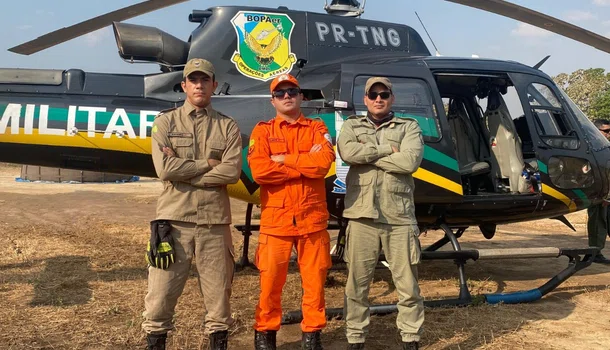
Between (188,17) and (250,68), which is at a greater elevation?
(188,17)

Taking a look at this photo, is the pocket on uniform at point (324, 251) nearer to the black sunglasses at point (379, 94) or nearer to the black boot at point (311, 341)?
the black boot at point (311, 341)

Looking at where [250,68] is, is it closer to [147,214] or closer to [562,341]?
[562,341]

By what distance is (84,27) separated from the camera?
5504 mm

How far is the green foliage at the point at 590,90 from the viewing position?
38.2 metres

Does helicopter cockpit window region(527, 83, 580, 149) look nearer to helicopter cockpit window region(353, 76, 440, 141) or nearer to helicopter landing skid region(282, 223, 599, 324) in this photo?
helicopter landing skid region(282, 223, 599, 324)

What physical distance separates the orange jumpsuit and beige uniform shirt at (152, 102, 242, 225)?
0.21m

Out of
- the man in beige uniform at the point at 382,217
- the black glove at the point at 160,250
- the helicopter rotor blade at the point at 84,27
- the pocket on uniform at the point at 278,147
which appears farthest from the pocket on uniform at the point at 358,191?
the helicopter rotor blade at the point at 84,27

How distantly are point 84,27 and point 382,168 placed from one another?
3979mm

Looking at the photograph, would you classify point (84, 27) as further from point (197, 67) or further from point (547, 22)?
point (547, 22)

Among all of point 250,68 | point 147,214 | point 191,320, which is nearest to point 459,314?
point 191,320

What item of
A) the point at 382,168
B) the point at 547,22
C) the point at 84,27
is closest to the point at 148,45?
the point at 84,27

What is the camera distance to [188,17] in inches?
214

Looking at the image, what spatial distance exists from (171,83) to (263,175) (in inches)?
91.2

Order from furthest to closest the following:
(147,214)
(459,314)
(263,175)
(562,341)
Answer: (147,214) < (459,314) < (562,341) < (263,175)
